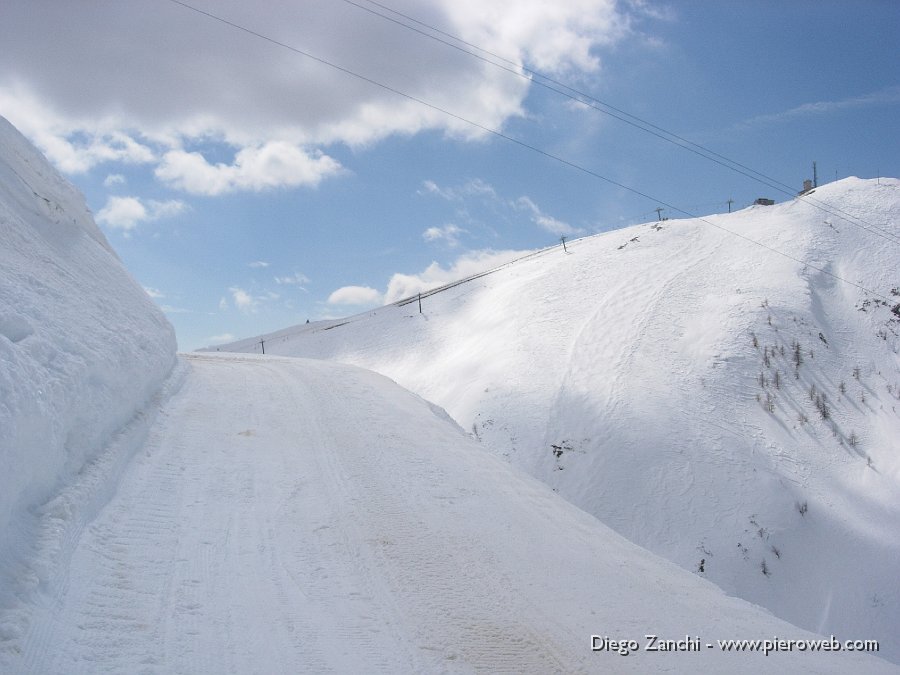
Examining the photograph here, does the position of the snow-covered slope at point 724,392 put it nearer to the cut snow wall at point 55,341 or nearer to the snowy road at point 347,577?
the snowy road at point 347,577

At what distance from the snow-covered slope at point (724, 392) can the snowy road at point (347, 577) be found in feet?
28.4

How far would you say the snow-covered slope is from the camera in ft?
50.2

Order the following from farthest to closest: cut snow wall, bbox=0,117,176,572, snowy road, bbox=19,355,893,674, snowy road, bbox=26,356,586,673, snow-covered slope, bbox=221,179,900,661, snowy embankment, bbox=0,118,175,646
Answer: snow-covered slope, bbox=221,179,900,661 < cut snow wall, bbox=0,117,176,572 < snowy embankment, bbox=0,118,175,646 < snowy road, bbox=19,355,893,674 < snowy road, bbox=26,356,586,673

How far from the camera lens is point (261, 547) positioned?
596 centimetres

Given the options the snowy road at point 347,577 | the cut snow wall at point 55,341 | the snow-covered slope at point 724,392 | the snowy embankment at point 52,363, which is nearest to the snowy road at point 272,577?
the snowy road at point 347,577

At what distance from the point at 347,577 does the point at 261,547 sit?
38.0 inches

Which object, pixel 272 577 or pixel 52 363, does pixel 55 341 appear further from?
pixel 272 577

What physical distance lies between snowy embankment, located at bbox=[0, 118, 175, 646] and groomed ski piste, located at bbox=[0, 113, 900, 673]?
0.03 m

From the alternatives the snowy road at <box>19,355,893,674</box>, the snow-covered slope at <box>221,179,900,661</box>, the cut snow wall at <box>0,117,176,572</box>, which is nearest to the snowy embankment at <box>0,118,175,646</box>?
the cut snow wall at <box>0,117,176,572</box>

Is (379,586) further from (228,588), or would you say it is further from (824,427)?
(824,427)

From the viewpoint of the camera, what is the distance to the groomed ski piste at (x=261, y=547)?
A: 4.43m

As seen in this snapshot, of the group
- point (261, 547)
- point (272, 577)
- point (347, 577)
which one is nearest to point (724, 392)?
point (347, 577)

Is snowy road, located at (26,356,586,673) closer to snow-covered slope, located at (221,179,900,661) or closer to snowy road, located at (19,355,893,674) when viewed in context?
snowy road, located at (19,355,893,674)

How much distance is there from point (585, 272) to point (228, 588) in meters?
29.5
